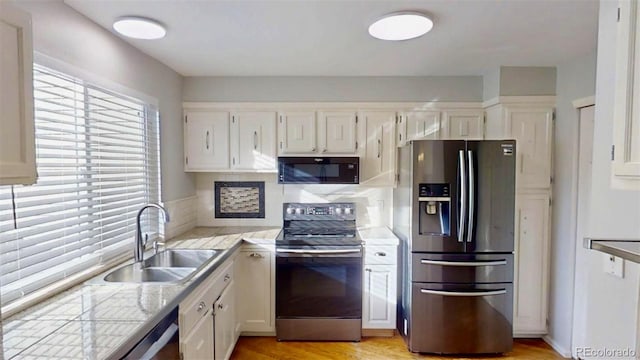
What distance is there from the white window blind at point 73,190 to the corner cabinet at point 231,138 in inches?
25.5

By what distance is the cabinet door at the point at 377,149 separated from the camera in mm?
3256

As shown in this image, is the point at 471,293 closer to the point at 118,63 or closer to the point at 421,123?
the point at 421,123

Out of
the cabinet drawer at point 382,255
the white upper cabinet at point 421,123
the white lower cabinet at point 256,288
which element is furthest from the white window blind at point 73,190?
the white upper cabinet at point 421,123

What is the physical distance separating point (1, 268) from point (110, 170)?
0.90 metres

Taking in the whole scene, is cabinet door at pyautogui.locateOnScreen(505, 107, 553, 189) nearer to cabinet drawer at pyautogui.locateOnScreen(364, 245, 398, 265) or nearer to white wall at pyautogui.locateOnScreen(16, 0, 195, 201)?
cabinet drawer at pyautogui.locateOnScreen(364, 245, 398, 265)

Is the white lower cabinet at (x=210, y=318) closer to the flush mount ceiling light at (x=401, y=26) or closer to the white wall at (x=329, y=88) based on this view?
the white wall at (x=329, y=88)

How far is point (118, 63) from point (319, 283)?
7.13 ft

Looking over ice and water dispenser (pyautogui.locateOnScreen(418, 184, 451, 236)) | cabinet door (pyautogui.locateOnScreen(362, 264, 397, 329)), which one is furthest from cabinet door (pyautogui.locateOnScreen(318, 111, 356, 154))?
cabinet door (pyautogui.locateOnScreen(362, 264, 397, 329))

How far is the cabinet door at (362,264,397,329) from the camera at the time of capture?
2977 millimetres

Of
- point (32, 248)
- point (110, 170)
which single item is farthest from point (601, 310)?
point (110, 170)

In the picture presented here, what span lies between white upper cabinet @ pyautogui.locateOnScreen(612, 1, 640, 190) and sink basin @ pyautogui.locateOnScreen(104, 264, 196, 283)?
7.17 feet

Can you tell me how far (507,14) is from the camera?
1.94 metres

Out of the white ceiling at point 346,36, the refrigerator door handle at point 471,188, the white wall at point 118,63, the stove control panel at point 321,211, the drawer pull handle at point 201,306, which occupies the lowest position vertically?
the drawer pull handle at point 201,306

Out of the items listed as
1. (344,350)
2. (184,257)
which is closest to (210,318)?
(184,257)
